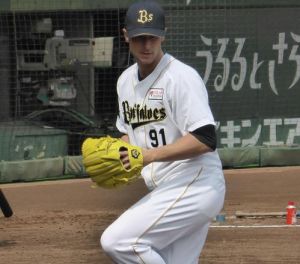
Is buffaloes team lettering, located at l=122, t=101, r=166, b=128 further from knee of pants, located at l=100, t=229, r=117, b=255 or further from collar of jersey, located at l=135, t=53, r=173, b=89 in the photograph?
knee of pants, located at l=100, t=229, r=117, b=255

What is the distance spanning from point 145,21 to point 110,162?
0.69 meters

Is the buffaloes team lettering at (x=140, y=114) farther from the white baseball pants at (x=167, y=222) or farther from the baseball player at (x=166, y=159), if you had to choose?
the white baseball pants at (x=167, y=222)

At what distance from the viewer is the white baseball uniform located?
3.58 meters

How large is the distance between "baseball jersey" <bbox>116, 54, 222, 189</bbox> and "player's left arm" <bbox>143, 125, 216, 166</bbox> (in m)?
0.04

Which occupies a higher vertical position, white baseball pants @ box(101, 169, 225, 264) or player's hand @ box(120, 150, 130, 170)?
player's hand @ box(120, 150, 130, 170)

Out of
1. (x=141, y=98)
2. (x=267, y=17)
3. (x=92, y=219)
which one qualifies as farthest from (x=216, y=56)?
(x=141, y=98)

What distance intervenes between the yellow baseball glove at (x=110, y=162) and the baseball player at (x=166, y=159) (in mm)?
35

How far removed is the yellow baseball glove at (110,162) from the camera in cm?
356

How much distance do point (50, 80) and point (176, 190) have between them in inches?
191

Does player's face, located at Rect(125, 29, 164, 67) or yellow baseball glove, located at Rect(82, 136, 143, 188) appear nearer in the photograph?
yellow baseball glove, located at Rect(82, 136, 143, 188)

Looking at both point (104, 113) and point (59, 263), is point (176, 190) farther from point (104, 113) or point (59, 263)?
point (104, 113)

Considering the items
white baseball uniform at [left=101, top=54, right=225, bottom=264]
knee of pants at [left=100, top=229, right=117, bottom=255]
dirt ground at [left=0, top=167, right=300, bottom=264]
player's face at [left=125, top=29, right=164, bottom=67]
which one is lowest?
dirt ground at [left=0, top=167, right=300, bottom=264]

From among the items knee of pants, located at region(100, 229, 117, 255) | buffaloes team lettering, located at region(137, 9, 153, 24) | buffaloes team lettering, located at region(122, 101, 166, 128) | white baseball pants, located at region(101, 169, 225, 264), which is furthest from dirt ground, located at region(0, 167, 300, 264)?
buffaloes team lettering, located at region(137, 9, 153, 24)

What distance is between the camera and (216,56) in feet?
28.4
